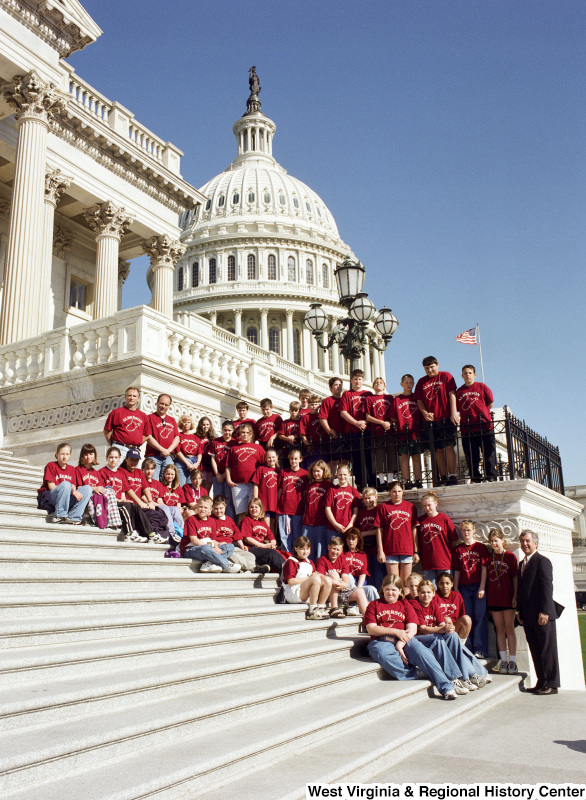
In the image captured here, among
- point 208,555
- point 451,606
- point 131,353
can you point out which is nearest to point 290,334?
point 131,353

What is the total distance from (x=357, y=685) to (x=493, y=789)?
7.93ft

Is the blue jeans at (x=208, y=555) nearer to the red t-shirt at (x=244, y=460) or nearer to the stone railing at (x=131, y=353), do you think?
the red t-shirt at (x=244, y=460)

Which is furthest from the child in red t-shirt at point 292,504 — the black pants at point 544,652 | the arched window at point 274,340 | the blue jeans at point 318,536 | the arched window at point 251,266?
the arched window at point 251,266

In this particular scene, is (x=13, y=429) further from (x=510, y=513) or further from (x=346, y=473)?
(x=510, y=513)

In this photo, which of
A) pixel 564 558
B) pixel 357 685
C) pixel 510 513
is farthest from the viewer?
pixel 564 558

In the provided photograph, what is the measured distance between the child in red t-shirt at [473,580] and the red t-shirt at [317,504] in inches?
74.5

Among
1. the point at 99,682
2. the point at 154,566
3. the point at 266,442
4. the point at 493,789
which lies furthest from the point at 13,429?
the point at 493,789

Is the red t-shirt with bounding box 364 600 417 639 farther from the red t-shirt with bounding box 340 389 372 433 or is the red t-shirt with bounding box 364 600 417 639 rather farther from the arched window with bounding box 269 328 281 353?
the arched window with bounding box 269 328 281 353

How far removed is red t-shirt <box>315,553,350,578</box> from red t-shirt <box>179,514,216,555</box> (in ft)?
4.59

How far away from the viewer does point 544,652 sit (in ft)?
24.7

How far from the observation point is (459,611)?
7.75 m

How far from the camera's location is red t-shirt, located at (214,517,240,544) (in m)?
9.01

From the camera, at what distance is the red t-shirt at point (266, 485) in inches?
400

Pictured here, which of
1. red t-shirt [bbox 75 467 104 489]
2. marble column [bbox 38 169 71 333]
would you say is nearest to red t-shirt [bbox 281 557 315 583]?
red t-shirt [bbox 75 467 104 489]
